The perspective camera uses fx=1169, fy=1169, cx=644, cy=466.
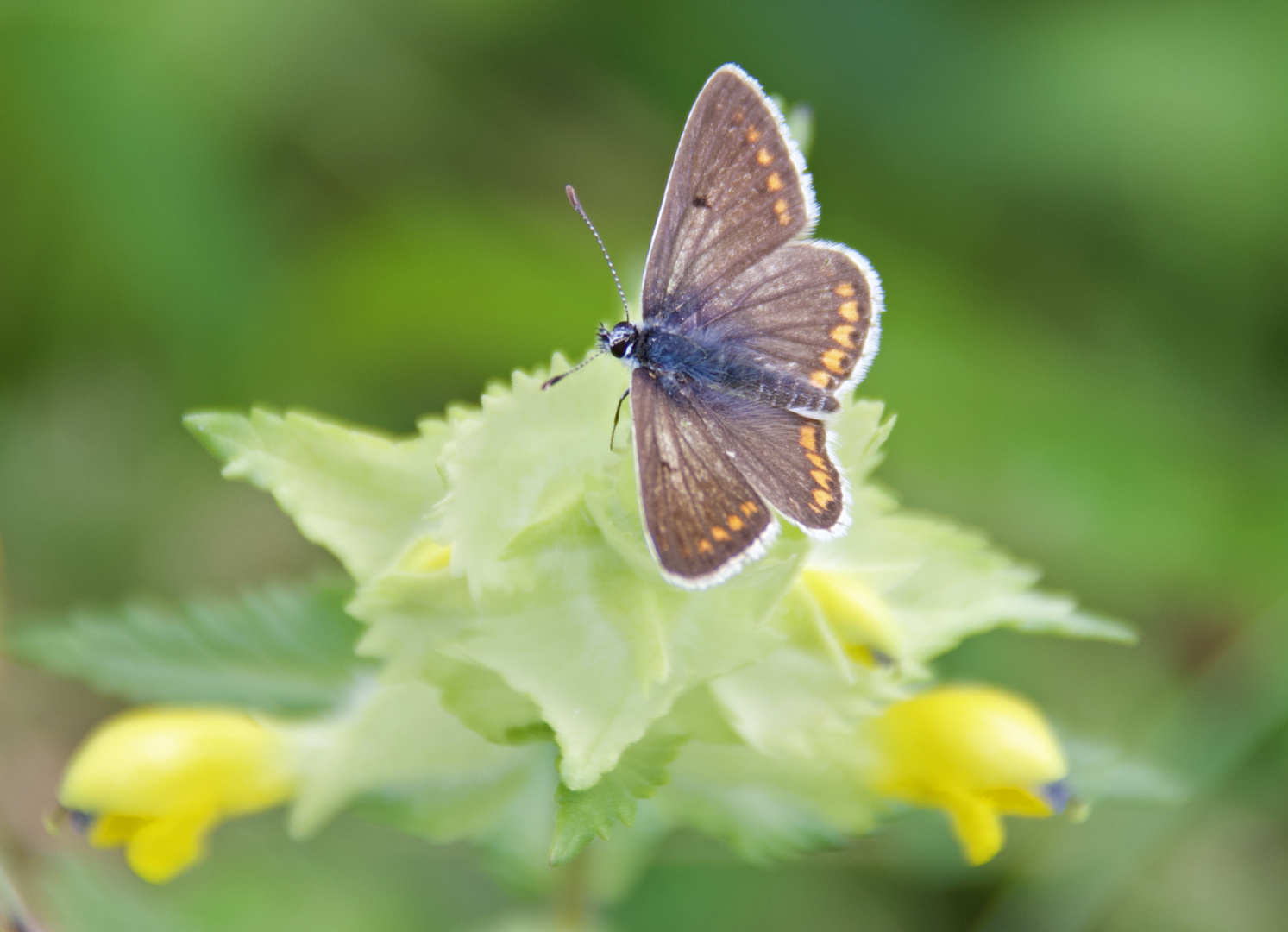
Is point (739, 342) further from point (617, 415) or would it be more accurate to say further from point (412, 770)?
point (412, 770)

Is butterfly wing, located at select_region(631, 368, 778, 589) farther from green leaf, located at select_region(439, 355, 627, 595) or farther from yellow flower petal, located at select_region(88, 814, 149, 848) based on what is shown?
yellow flower petal, located at select_region(88, 814, 149, 848)

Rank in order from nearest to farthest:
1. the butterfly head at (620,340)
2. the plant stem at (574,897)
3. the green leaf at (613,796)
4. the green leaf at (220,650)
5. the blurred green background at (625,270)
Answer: the green leaf at (613,796) < the butterfly head at (620,340) < the green leaf at (220,650) < the plant stem at (574,897) < the blurred green background at (625,270)

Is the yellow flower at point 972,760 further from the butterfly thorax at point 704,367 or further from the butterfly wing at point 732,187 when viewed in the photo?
the butterfly wing at point 732,187

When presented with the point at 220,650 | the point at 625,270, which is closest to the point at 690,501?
the point at 220,650

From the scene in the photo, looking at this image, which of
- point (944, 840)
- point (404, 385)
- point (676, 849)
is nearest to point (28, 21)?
point (404, 385)

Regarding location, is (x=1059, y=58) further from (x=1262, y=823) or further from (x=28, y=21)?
(x=28, y=21)

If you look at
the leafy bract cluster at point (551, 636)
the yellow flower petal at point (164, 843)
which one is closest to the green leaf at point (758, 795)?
the leafy bract cluster at point (551, 636)
